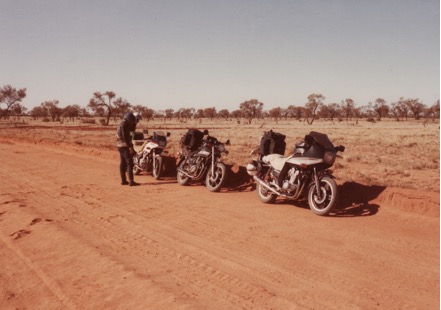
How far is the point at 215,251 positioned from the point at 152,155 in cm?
677

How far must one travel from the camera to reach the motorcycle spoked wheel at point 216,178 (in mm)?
9305

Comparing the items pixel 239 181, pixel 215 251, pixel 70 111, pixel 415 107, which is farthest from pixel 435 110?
pixel 215 251

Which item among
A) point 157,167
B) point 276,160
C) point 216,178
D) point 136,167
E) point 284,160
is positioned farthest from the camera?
point 136,167

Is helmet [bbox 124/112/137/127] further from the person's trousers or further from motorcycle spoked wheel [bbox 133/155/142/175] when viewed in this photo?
motorcycle spoked wheel [bbox 133/155/142/175]

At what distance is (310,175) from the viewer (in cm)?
738

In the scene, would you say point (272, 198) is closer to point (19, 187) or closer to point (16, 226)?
point (16, 226)

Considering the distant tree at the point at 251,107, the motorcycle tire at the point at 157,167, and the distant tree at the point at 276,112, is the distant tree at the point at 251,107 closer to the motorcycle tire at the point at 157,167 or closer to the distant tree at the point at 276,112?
the distant tree at the point at 276,112

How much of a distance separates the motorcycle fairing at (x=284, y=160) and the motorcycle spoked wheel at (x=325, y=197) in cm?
35

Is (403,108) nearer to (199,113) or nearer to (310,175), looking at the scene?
A: (199,113)

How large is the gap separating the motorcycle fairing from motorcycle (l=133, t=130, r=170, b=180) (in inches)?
150

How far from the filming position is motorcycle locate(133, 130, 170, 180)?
11.3m

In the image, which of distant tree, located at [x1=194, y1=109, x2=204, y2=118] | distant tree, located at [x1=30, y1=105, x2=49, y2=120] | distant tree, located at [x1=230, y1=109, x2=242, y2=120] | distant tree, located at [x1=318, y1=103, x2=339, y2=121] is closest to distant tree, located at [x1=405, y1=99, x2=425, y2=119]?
distant tree, located at [x1=318, y1=103, x2=339, y2=121]

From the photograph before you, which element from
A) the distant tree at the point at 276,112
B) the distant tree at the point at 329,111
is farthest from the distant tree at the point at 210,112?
the distant tree at the point at 329,111

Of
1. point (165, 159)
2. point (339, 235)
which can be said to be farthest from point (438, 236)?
point (165, 159)
